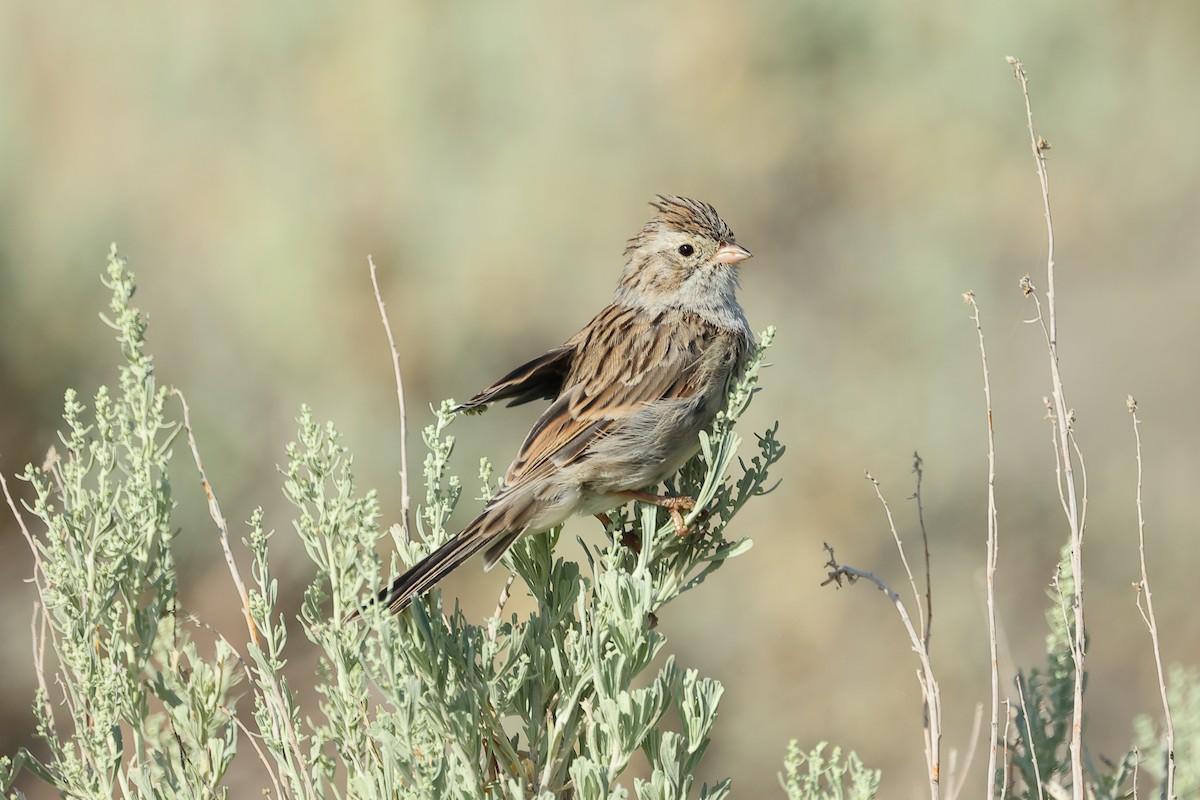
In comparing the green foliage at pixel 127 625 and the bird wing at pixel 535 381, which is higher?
the bird wing at pixel 535 381

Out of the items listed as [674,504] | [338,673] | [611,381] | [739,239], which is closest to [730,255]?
[611,381]

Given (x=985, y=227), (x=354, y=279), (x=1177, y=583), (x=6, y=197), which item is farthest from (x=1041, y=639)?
(x=6, y=197)

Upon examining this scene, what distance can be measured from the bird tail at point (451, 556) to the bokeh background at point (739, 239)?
3.48 metres

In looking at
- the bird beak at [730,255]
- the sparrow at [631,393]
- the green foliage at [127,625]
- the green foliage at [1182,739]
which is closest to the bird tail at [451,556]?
the sparrow at [631,393]

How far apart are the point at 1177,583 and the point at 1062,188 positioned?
7.98 ft

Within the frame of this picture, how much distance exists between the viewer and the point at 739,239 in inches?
279

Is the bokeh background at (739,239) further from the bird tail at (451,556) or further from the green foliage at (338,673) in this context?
the green foliage at (338,673)

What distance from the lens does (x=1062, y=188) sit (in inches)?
304

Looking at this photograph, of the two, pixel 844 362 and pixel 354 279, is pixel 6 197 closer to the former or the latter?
pixel 354 279

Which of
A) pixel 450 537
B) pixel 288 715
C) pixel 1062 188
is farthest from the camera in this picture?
pixel 1062 188

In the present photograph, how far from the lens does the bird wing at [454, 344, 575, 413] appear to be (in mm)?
3434

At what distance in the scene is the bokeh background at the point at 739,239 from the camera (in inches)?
268

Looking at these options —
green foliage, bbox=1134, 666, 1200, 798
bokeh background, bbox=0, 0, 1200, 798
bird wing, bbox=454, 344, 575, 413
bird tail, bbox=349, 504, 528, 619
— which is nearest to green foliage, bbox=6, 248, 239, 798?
bird tail, bbox=349, 504, 528, 619

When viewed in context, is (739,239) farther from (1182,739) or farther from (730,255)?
→ (1182,739)
